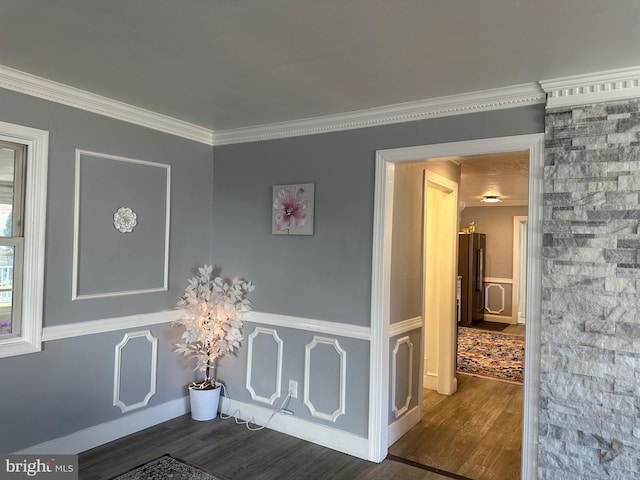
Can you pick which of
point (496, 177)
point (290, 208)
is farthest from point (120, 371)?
point (496, 177)

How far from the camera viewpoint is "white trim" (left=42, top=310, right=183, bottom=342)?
2939 millimetres

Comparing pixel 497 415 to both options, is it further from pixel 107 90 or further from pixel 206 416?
pixel 107 90

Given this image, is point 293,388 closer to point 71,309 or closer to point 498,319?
point 71,309

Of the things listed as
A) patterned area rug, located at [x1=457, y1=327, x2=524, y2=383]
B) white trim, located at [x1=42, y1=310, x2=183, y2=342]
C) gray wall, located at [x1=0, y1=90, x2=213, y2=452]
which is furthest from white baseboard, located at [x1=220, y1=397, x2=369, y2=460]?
patterned area rug, located at [x1=457, y1=327, x2=524, y2=383]

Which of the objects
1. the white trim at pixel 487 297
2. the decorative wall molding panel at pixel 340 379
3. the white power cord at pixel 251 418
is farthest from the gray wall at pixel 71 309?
the white trim at pixel 487 297

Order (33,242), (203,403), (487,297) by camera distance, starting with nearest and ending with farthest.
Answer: (33,242), (203,403), (487,297)

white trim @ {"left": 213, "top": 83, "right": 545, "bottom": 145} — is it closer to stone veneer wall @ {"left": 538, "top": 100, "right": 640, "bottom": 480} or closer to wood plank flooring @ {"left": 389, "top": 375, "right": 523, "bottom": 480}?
stone veneer wall @ {"left": 538, "top": 100, "right": 640, "bottom": 480}

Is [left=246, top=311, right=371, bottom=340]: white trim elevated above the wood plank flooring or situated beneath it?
elevated above

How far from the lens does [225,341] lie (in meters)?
3.72

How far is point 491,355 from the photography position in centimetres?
628

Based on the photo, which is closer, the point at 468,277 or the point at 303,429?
the point at 303,429

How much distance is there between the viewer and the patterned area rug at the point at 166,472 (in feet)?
9.12

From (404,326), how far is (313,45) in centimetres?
223

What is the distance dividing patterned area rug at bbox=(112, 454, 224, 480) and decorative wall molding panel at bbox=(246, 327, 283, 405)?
0.84m
